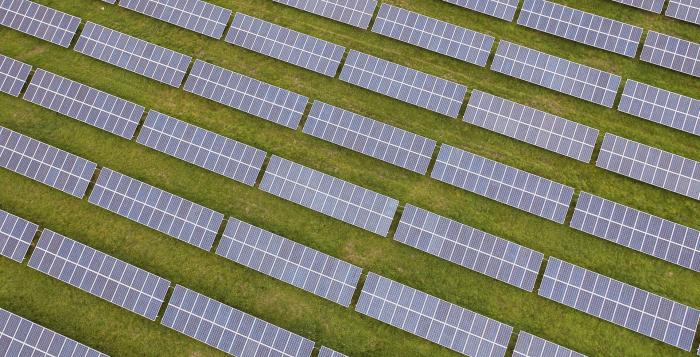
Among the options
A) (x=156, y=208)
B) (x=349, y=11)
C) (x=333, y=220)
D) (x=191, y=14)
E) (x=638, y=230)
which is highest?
(x=349, y=11)

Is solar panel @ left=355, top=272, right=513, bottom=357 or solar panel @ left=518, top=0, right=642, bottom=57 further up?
solar panel @ left=518, top=0, right=642, bottom=57

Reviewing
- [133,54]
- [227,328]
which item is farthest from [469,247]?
[133,54]

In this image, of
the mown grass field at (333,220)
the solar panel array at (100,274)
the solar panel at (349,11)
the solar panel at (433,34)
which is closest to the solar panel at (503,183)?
the mown grass field at (333,220)

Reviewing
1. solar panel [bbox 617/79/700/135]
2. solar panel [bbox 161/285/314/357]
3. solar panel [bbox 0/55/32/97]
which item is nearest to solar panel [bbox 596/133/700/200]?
solar panel [bbox 617/79/700/135]

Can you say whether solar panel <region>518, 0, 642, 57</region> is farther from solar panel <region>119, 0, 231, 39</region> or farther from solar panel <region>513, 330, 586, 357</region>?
solar panel <region>119, 0, 231, 39</region>

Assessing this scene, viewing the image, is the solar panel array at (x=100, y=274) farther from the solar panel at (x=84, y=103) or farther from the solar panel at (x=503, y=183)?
the solar panel at (x=503, y=183)

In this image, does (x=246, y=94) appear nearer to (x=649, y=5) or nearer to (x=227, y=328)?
(x=227, y=328)

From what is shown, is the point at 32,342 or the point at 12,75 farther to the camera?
the point at 12,75
